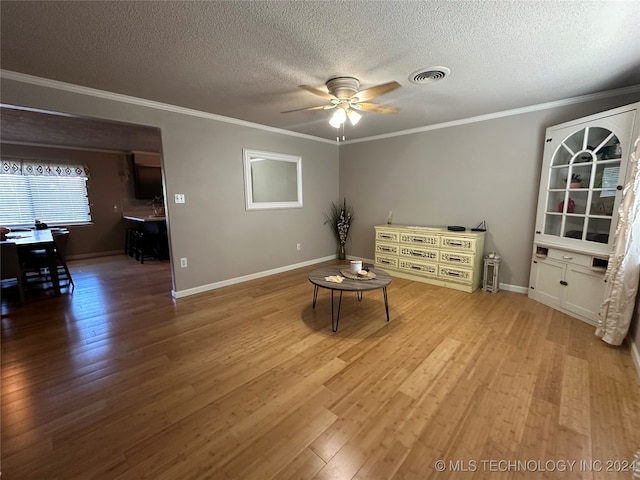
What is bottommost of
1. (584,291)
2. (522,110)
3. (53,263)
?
(584,291)

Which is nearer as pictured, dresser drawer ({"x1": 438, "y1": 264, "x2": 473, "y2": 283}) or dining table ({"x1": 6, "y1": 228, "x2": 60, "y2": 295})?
dining table ({"x1": 6, "y1": 228, "x2": 60, "y2": 295})

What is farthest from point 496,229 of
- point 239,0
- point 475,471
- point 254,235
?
point 239,0

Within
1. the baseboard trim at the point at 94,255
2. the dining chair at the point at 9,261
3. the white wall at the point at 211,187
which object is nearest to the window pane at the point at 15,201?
the baseboard trim at the point at 94,255

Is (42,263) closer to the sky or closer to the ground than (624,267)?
closer to the ground

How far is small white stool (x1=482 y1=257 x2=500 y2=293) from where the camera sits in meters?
3.64

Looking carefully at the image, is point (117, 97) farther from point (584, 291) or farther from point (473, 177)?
point (584, 291)

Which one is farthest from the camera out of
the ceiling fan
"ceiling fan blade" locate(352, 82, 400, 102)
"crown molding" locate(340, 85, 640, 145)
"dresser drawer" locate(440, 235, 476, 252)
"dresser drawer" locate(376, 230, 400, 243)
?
"dresser drawer" locate(376, 230, 400, 243)

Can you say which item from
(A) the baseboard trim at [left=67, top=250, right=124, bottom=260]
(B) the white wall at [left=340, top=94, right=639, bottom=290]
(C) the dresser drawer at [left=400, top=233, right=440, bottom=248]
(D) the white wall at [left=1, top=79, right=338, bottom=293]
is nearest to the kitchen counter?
(A) the baseboard trim at [left=67, top=250, right=124, bottom=260]

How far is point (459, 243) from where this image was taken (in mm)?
3703

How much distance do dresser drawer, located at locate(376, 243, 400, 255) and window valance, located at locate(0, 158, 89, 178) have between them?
661 cm

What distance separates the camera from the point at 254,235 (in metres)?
4.36

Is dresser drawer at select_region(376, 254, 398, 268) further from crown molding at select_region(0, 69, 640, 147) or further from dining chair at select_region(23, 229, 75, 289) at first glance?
dining chair at select_region(23, 229, 75, 289)

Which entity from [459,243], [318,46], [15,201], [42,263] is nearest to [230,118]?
[318,46]

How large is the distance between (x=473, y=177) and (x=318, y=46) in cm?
300
